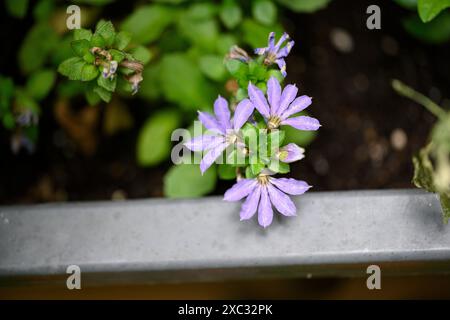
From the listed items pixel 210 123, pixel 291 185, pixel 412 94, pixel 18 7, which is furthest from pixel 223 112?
pixel 412 94

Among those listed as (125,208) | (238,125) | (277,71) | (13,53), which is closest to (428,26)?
(277,71)

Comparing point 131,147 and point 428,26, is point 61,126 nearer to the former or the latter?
point 131,147

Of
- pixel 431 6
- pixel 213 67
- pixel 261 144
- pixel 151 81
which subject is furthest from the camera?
pixel 151 81

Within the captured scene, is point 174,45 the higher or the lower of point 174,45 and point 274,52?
the higher

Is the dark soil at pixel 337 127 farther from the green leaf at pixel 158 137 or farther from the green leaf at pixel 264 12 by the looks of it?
the green leaf at pixel 264 12

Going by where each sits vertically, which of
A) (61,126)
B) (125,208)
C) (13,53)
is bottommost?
(125,208)

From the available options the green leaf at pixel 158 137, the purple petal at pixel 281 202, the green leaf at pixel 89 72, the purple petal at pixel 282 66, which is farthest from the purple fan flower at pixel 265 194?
the green leaf at pixel 158 137

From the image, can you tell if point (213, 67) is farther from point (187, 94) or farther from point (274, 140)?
point (274, 140)
